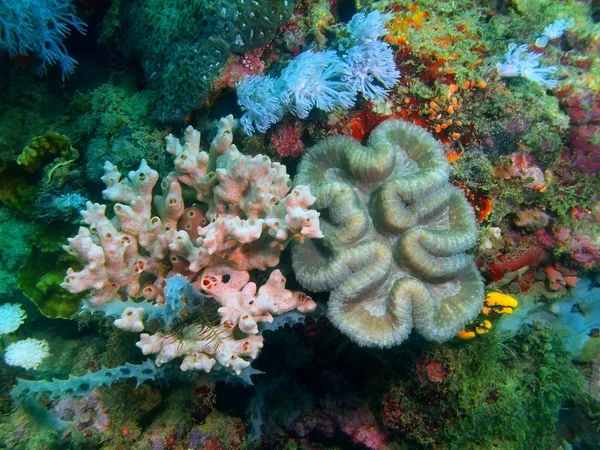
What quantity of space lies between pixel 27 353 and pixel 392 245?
149 inches

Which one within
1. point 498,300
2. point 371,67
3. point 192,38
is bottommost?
point 498,300

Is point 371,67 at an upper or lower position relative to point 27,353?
upper

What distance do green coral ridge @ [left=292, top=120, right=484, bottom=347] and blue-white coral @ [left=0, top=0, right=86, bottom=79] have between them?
10.3 ft

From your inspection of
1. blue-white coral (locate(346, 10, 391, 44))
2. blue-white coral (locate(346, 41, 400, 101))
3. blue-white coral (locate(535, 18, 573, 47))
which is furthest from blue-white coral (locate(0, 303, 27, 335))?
blue-white coral (locate(535, 18, 573, 47))

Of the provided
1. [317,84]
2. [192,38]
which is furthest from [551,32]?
[192,38]

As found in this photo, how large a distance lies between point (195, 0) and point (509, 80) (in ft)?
8.92

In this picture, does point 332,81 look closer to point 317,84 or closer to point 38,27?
point 317,84

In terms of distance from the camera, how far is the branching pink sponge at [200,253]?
232 cm

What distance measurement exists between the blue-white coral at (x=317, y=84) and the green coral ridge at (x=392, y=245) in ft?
0.97

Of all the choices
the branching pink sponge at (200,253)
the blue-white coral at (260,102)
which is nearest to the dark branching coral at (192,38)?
the blue-white coral at (260,102)

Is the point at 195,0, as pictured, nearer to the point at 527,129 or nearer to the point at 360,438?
the point at 527,129

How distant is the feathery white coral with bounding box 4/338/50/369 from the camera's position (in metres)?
3.61

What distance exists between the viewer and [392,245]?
102 inches

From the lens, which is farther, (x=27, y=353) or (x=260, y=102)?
(x=27, y=353)
